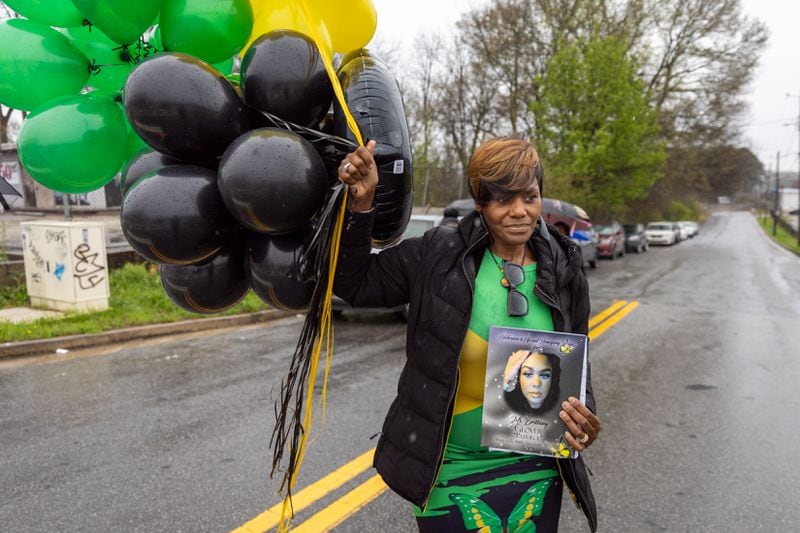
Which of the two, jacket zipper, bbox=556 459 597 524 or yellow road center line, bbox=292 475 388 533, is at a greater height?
jacket zipper, bbox=556 459 597 524

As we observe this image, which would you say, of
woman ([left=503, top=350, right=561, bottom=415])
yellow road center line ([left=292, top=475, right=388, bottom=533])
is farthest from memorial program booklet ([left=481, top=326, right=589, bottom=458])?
yellow road center line ([left=292, top=475, right=388, bottom=533])

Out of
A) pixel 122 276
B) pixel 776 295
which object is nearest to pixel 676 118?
pixel 776 295

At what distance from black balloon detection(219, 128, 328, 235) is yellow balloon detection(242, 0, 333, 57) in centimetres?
42

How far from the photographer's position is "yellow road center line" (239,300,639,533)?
9.93ft

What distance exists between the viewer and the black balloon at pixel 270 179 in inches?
57.3

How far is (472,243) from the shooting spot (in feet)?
5.64

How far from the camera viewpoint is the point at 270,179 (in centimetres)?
145

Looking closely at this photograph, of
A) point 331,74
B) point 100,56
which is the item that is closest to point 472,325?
point 331,74

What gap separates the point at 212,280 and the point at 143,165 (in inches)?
16.5

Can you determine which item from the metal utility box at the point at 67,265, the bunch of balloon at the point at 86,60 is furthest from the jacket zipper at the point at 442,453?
the metal utility box at the point at 67,265

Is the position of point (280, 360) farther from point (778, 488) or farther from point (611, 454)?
point (778, 488)

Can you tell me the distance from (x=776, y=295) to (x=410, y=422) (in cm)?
1372

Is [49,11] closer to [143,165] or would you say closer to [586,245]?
[143,165]

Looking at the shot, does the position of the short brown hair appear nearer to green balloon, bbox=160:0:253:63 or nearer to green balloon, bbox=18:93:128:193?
green balloon, bbox=160:0:253:63
